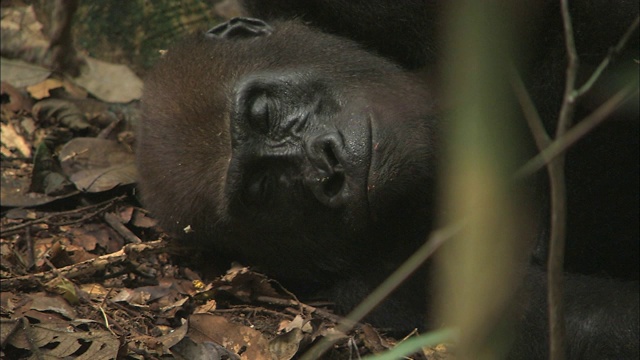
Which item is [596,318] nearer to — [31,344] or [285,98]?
[285,98]

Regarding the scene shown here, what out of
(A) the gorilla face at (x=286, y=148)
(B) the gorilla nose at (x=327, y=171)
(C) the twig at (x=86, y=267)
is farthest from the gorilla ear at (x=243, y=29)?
(C) the twig at (x=86, y=267)

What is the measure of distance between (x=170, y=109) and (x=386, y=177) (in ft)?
3.59

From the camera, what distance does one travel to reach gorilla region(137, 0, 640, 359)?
10.5 ft

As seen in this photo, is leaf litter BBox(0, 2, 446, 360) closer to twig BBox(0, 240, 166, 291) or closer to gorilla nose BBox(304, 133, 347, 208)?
twig BBox(0, 240, 166, 291)

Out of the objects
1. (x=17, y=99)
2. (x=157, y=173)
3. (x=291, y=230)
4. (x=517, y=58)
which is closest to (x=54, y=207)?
(x=157, y=173)

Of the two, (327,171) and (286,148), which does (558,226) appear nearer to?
(327,171)

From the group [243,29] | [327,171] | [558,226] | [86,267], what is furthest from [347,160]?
[558,226]

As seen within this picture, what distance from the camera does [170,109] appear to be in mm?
3713

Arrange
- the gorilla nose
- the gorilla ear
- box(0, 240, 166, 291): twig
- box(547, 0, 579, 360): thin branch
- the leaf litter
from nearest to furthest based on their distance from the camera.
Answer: box(547, 0, 579, 360): thin branch, the leaf litter, the gorilla nose, box(0, 240, 166, 291): twig, the gorilla ear

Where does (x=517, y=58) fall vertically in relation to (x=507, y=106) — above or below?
below

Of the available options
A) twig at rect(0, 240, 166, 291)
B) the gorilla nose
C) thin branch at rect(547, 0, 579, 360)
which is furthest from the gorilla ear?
thin branch at rect(547, 0, 579, 360)

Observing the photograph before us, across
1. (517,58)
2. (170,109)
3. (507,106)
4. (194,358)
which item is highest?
(507,106)

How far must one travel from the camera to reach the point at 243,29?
3.88 m

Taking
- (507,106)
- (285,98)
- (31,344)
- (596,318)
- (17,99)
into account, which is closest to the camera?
(507,106)
